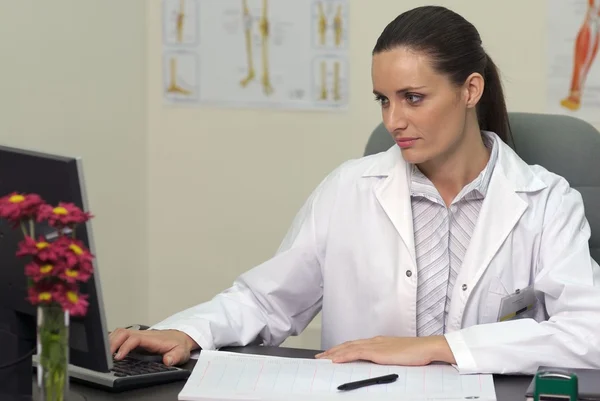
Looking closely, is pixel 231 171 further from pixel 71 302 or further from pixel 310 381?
pixel 71 302

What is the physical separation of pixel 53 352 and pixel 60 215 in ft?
0.56

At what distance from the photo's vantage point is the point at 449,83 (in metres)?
1.89

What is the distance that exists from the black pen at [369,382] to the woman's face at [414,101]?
1.87 ft

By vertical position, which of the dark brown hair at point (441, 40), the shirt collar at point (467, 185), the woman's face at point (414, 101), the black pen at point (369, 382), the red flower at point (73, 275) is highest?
the dark brown hair at point (441, 40)

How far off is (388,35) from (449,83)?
157 millimetres

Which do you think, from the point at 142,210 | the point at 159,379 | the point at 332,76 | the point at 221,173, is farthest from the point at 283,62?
the point at 159,379

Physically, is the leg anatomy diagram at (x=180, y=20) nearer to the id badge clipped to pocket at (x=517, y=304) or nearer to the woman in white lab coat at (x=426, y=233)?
the woman in white lab coat at (x=426, y=233)

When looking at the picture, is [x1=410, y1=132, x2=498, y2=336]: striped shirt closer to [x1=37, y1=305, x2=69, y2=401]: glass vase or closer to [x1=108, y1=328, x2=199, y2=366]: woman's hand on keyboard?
[x1=108, y1=328, x2=199, y2=366]: woman's hand on keyboard

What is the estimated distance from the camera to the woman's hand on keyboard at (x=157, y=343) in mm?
1564

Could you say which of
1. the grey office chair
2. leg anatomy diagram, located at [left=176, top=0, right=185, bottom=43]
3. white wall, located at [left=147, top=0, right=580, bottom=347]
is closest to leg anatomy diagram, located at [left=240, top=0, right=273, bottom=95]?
white wall, located at [left=147, top=0, right=580, bottom=347]

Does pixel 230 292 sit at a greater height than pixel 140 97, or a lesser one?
lesser

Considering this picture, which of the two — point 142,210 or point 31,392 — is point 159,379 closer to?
Result: point 31,392

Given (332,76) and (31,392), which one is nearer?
(31,392)

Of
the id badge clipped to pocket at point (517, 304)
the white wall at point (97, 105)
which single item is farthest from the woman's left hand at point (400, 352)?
the white wall at point (97, 105)
